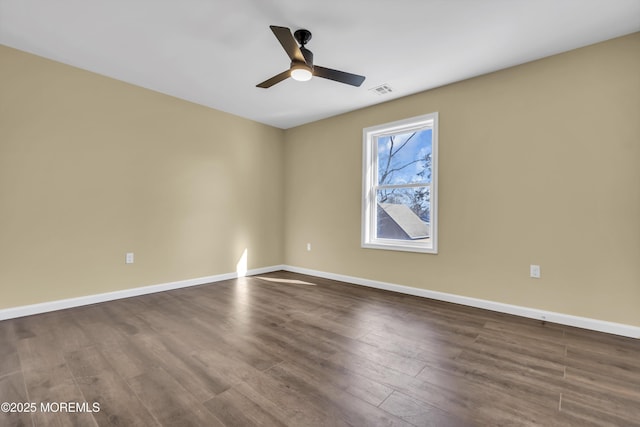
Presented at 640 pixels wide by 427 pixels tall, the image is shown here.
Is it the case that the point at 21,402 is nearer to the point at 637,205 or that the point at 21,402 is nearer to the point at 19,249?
the point at 19,249

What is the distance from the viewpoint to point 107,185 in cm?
319

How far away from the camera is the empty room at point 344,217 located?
1.64 meters

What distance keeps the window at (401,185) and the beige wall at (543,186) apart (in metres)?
0.14

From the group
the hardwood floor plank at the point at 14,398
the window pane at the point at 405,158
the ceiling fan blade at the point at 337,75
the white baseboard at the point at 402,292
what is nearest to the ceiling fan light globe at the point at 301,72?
the ceiling fan blade at the point at 337,75

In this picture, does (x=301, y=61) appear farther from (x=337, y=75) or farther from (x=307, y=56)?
(x=337, y=75)

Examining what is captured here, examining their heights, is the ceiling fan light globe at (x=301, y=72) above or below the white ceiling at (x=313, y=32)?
below

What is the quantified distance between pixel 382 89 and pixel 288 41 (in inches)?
70.6

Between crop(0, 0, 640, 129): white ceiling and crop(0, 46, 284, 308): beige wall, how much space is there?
1.18 feet

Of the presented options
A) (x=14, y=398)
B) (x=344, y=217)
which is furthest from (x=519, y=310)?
(x=14, y=398)

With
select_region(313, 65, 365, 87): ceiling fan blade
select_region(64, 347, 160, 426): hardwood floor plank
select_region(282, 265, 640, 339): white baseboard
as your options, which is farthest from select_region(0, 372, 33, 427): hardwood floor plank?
select_region(282, 265, 640, 339): white baseboard

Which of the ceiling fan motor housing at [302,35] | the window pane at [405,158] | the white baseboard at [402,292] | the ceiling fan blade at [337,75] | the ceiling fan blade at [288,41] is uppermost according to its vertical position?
the ceiling fan motor housing at [302,35]

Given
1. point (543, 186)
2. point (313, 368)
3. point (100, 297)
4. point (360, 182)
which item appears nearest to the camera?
point (313, 368)

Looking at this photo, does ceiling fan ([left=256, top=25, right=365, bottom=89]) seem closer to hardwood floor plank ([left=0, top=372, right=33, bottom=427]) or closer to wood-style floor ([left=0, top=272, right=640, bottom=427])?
wood-style floor ([left=0, top=272, right=640, bottom=427])

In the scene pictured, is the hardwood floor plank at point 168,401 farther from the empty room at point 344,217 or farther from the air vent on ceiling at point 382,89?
the air vent on ceiling at point 382,89
